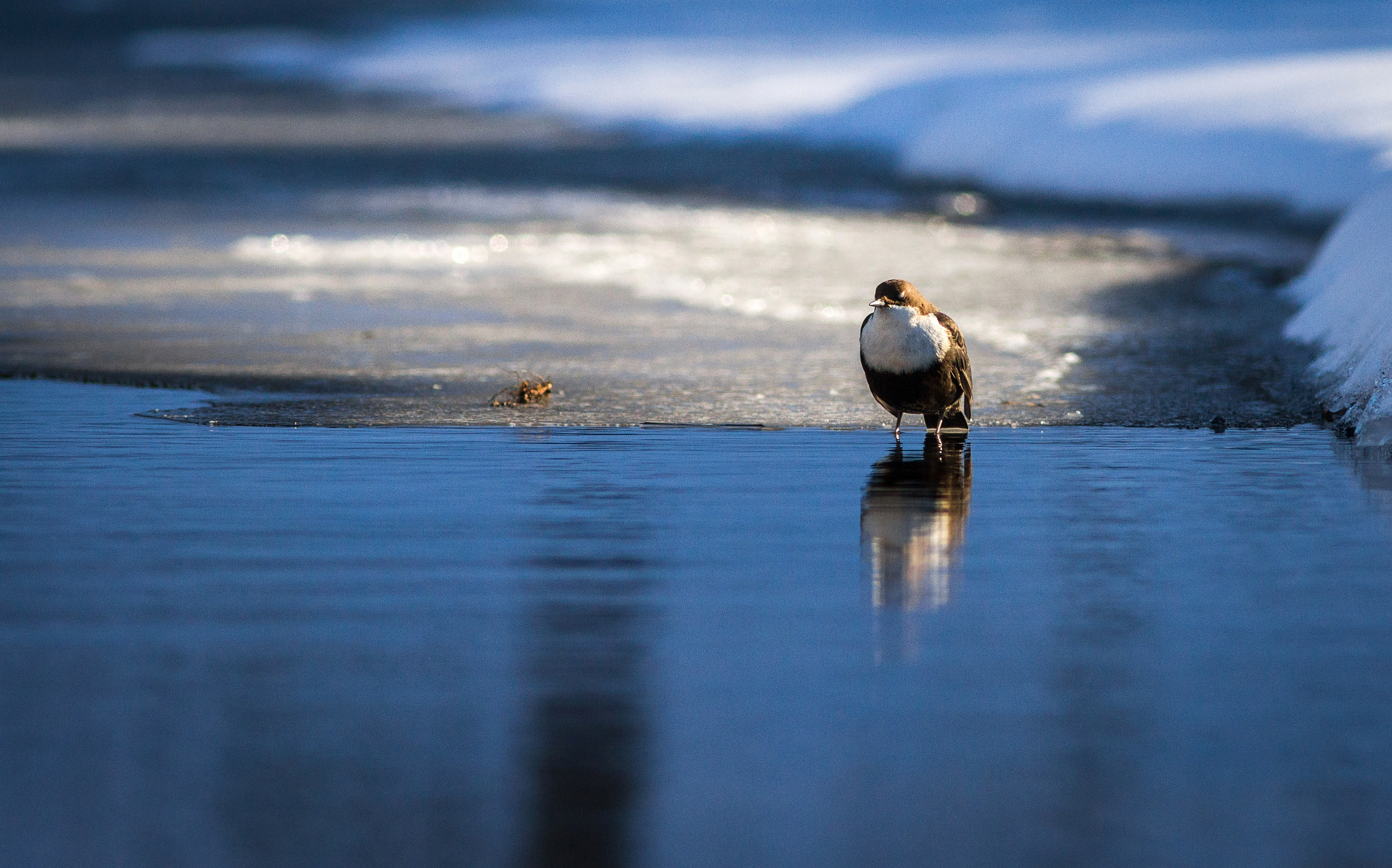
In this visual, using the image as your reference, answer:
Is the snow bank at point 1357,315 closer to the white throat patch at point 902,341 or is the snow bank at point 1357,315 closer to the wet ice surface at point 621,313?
the wet ice surface at point 621,313

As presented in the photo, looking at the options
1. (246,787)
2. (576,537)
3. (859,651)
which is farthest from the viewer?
(576,537)

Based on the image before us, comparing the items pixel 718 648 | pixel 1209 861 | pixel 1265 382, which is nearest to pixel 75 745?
pixel 718 648

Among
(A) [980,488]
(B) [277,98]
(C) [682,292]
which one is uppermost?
(B) [277,98]

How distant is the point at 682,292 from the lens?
1578 centimetres

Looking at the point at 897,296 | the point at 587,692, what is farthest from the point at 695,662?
the point at 897,296

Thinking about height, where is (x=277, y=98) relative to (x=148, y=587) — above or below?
above

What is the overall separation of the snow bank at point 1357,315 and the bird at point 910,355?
1.79 m

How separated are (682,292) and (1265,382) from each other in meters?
6.29

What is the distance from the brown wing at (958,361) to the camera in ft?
28.1

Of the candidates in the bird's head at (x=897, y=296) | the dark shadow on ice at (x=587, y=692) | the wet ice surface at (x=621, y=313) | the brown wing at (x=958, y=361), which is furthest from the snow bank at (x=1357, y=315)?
the dark shadow on ice at (x=587, y=692)

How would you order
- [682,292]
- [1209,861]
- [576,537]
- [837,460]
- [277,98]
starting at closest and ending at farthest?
[1209,861] → [576,537] → [837,460] → [682,292] → [277,98]

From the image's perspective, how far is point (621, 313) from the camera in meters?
14.3

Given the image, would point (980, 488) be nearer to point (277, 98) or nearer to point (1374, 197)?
point (1374, 197)

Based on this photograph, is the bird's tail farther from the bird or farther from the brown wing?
Result: the bird
